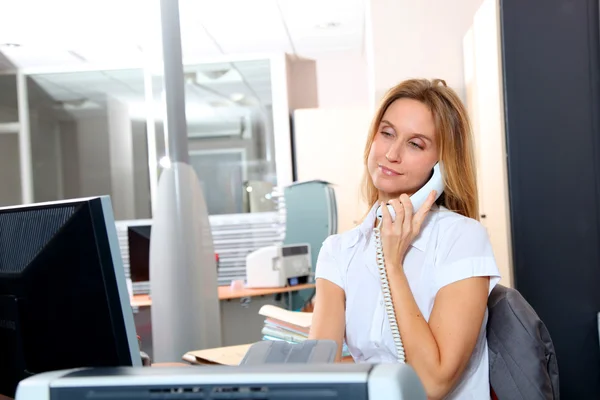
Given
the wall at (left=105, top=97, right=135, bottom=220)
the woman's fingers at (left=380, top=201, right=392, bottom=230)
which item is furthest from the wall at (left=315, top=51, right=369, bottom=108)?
the woman's fingers at (left=380, top=201, right=392, bottom=230)

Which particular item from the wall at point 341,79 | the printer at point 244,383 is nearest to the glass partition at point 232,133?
the wall at point 341,79

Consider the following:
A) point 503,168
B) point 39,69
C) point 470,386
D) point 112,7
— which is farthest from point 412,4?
point 39,69

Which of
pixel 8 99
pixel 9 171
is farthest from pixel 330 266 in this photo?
pixel 8 99

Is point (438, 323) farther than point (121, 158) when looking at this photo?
No

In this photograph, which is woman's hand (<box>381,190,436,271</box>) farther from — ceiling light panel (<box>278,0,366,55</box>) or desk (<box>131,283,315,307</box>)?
ceiling light panel (<box>278,0,366,55</box>)

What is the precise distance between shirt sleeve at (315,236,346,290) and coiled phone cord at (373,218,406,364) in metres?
0.14

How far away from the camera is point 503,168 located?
120 inches

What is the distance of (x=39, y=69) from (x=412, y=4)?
4381 millimetres

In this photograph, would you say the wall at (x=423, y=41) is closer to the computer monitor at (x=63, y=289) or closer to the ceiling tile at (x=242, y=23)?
the ceiling tile at (x=242, y=23)

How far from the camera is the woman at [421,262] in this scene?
1.35 m

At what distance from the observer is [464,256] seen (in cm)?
141

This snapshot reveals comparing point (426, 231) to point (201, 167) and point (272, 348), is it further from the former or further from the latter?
point (201, 167)

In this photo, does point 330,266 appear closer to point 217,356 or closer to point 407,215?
point 407,215

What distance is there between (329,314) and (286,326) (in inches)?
20.4
